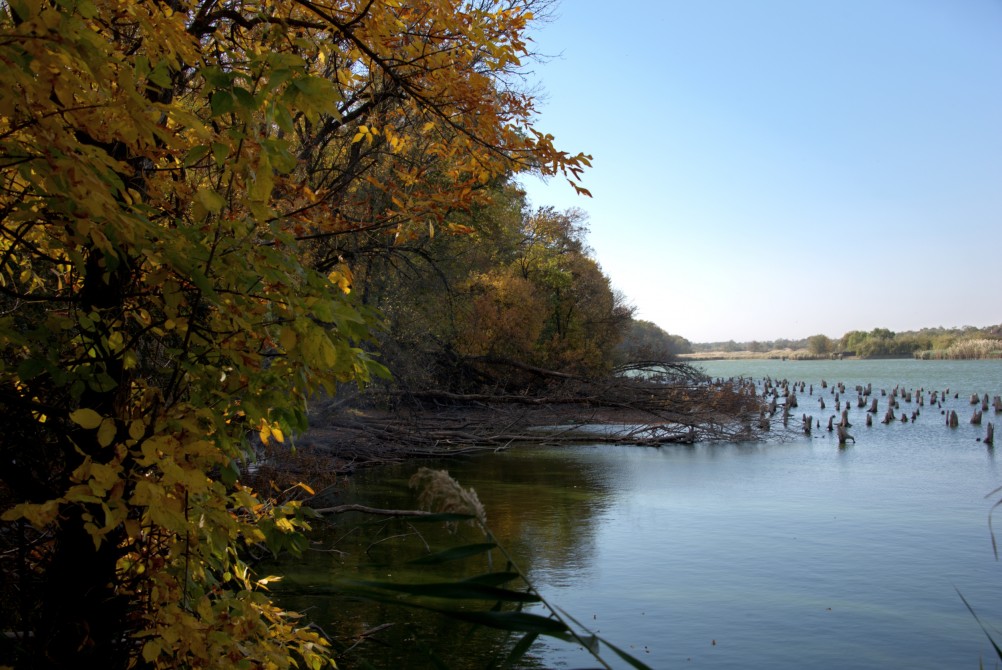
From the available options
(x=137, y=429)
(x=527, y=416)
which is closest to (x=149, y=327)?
(x=137, y=429)

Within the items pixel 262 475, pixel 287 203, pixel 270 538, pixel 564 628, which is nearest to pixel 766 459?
pixel 262 475

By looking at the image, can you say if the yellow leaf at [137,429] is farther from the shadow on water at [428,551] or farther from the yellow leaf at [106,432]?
the shadow on water at [428,551]

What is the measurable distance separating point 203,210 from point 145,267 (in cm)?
79

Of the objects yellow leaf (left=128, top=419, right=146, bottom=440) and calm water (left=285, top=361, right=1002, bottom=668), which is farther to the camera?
calm water (left=285, top=361, right=1002, bottom=668)

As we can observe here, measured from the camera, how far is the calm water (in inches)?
321

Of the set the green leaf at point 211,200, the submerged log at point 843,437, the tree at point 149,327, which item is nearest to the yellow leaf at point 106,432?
the tree at point 149,327

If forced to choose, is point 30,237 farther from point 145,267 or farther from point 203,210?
point 203,210

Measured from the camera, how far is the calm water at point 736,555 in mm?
8164

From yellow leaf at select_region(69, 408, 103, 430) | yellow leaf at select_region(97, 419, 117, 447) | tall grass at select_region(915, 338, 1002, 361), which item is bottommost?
yellow leaf at select_region(97, 419, 117, 447)

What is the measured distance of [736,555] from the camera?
11617mm

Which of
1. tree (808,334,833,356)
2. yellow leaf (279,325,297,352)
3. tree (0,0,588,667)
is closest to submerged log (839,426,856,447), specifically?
tree (0,0,588,667)

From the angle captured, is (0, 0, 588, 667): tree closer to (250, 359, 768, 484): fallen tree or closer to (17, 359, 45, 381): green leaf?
(17, 359, 45, 381): green leaf

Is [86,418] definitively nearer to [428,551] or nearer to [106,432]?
[106,432]

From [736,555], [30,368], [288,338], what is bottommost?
[736,555]
